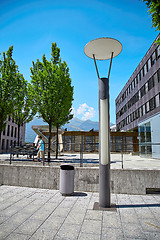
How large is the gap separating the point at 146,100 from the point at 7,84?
76.9 ft

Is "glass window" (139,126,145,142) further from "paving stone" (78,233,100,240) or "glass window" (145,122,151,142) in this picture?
"paving stone" (78,233,100,240)

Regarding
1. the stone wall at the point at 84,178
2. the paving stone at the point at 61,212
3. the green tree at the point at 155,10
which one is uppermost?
the green tree at the point at 155,10

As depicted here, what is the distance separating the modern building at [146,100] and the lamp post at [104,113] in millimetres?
11785

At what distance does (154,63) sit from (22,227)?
2829 cm

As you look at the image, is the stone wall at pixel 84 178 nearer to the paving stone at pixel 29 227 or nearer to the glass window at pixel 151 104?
the paving stone at pixel 29 227

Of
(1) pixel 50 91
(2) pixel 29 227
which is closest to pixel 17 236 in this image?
(2) pixel 29 227

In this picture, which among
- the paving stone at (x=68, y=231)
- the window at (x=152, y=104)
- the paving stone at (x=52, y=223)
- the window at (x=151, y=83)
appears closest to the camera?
the paving stone at (x=68, y=231)

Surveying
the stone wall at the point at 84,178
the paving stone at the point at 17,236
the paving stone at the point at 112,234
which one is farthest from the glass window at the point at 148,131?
the paving stone at the point at 17,236

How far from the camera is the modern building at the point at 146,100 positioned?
2083 centimetres

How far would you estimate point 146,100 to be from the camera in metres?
30.9

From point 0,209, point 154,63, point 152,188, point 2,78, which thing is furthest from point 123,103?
point 0,209

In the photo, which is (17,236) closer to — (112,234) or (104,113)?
(112,234)

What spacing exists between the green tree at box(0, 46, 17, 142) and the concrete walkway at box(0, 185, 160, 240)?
10.8m

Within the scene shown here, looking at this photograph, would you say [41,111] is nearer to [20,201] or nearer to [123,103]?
[20,201]
